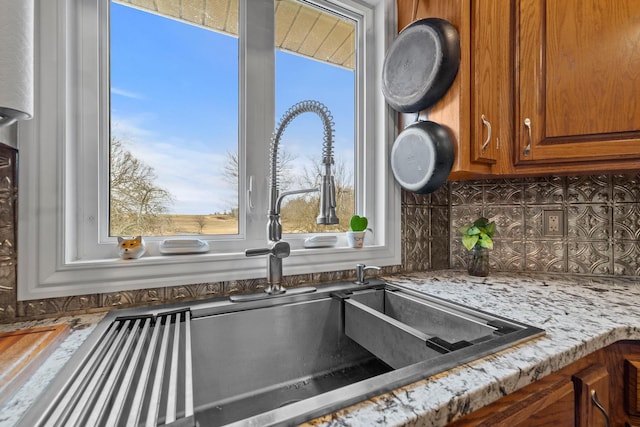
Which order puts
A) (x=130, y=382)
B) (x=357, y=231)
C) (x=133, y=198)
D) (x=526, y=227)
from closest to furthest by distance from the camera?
1. (x=130, y=382)
2. (x=133, y=198)
3. (x=357, y=231)
4. (x=526, y=227)

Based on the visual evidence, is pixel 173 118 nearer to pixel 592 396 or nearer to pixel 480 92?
pixel 480 92

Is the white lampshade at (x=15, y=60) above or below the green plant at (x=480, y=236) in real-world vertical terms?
above

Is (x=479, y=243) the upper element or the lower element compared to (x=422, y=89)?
lower

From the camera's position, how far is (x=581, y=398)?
0.60 meters

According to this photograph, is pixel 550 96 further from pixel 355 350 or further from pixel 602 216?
pixel 355 350

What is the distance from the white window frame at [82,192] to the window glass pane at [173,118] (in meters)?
0.05

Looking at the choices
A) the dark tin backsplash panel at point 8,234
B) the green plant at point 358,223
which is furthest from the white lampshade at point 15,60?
the green plant at point 358,223

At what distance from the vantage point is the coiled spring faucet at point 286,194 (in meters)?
0.89

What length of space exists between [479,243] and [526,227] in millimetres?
312

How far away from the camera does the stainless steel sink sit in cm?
41

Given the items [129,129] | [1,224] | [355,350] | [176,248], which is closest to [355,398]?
[355,350]

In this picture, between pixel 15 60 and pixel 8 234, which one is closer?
pixel 15 60

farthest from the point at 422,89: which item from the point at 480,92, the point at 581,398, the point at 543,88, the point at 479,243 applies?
the point at 581,398

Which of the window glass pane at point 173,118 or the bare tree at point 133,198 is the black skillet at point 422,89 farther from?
the bare tree at point 133,198
